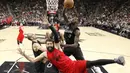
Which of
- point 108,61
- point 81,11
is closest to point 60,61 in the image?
point 108,61

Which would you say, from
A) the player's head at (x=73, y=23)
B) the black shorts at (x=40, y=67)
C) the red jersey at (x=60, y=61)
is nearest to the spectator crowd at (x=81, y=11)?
the black shorts at (x=40, y=67)

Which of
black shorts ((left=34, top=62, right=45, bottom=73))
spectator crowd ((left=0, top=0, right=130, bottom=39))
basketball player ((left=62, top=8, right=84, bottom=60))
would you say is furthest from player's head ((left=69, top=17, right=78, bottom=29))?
spectator crowd ((left=0, top=0, right=130, bottom=39))

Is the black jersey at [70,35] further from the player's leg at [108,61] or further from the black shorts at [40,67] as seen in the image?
the player's leg at [108,61]

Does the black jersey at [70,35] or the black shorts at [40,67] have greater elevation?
the black jersey at [70,35]

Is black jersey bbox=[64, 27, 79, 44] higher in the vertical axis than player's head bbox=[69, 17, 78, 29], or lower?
lower

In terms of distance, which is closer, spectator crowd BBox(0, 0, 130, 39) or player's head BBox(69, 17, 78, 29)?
player's head BBox(69, 17, 78, 29)

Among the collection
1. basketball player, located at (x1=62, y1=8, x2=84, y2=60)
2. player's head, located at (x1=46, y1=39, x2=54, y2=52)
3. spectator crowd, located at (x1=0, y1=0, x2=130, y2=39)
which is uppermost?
player's head, located at (x1=46, y1=39, x2=54, y2=52)

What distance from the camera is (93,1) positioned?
4866 centimetres

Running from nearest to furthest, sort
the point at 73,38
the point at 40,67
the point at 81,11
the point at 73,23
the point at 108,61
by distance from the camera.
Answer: the point at 108,61, the point at 73,23, the point at 73,38, the point at 40,67, the point at 81,11

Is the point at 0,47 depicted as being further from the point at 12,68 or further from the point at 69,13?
the point at 69,13

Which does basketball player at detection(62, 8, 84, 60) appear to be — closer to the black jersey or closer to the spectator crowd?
the black jersey

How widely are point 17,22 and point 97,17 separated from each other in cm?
1216

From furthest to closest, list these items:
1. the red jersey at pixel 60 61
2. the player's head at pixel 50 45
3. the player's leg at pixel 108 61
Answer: the red jersey at pixel 60 61
the player's head at pixel 50 45
the player's leg at pixel 108 61

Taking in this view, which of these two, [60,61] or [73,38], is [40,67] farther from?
[60,61]
